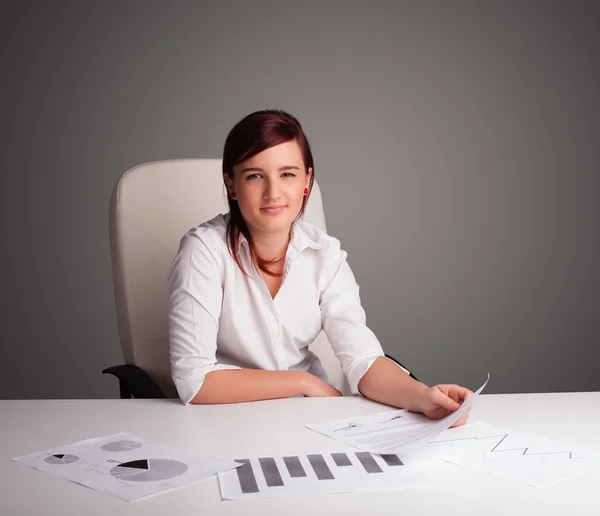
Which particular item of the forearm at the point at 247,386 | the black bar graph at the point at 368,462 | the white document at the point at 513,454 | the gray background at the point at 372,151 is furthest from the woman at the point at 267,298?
the gray background at the point at 372,151

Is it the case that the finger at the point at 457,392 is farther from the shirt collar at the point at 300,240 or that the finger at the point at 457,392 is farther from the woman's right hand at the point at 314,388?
the shirt collar at the point at 300,240

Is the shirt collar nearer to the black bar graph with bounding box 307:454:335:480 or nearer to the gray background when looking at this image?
the black bar graph with bounding box 307:454:335:480

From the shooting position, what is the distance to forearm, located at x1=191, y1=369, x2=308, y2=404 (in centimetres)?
155

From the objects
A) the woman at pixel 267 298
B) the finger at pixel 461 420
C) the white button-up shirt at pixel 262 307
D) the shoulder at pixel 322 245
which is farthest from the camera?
the shoulder at pixel 322 245

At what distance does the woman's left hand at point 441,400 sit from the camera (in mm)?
1410

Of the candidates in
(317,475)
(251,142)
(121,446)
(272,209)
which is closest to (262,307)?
(272,209)

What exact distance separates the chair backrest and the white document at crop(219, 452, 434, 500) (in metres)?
0.99

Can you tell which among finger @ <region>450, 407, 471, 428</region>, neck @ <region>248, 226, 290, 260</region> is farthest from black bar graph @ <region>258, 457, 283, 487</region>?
neck @ <region>248, 226, 290, 260</region>

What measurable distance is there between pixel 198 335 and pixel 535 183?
2.63 m

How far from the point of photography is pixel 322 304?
1.95 m

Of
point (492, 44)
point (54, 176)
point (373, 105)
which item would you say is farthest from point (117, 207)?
point (492, 44)

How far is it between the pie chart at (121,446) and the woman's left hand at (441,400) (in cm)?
54

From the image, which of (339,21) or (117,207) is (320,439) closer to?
(117,207)

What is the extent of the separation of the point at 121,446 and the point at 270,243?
77 cm
